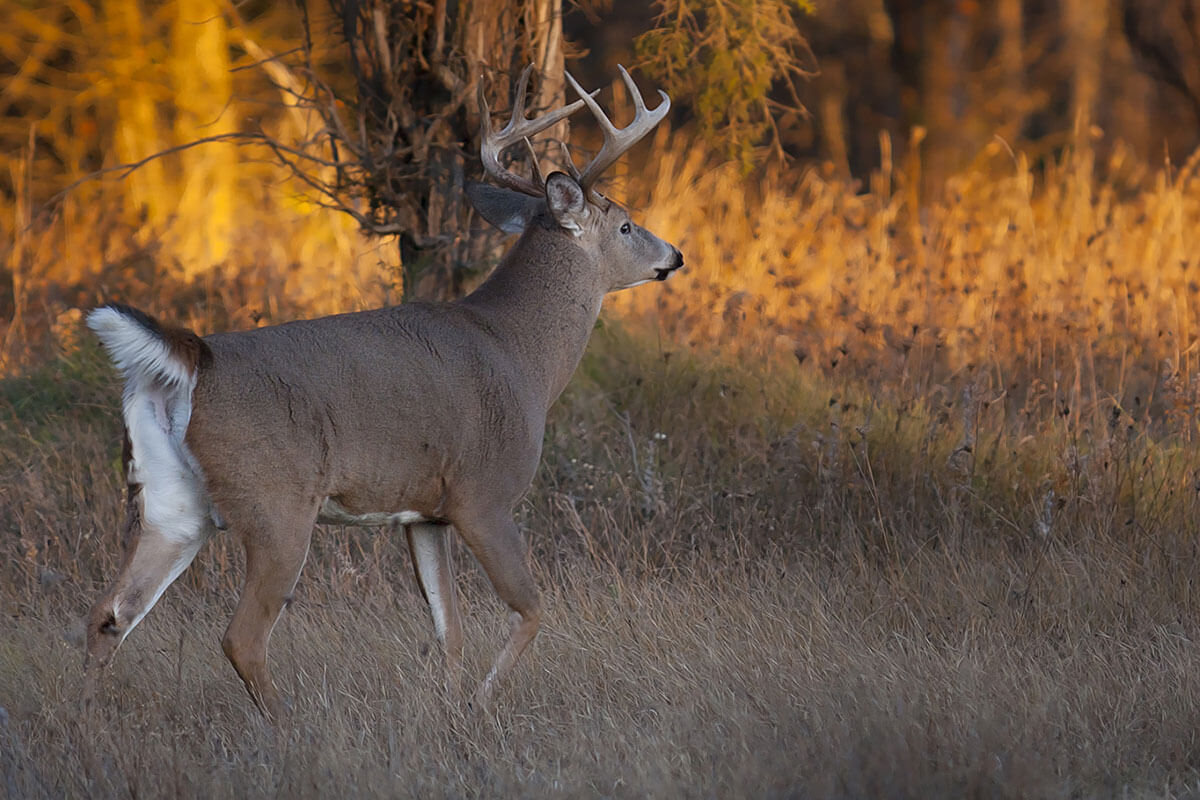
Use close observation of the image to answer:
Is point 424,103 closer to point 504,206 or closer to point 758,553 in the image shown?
point 504,206

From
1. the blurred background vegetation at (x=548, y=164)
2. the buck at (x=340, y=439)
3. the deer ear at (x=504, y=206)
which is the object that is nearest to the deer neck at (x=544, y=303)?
the buck at (x=340, y=439)

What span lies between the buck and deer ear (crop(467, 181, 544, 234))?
316 mm

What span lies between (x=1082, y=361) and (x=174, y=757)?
522 centimetres

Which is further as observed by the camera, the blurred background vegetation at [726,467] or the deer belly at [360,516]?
the deer belly at [360,516]

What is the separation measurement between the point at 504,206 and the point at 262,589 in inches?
83.7

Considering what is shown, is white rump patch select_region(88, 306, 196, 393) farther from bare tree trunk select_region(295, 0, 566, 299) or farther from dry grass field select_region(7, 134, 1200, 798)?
bare tree trunk select_region(295, 0, 566, 299)

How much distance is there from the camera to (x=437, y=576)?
5.05 metres

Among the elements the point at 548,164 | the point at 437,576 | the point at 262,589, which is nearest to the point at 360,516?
the point at 262,589

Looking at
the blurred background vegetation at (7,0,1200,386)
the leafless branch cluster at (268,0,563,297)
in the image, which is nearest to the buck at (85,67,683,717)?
the blurred background vegetation at (7,0,1200,386)

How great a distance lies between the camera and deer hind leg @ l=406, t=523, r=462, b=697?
5016mm

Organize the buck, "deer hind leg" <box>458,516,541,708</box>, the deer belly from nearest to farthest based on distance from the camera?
the buck, the deer belly, "deer hind leg" <box>458,516,541,708</box>

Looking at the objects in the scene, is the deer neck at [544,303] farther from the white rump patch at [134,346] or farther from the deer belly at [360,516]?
the white rump patch at [134,346]

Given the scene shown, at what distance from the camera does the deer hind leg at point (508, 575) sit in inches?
186

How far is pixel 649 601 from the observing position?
5.32 m
